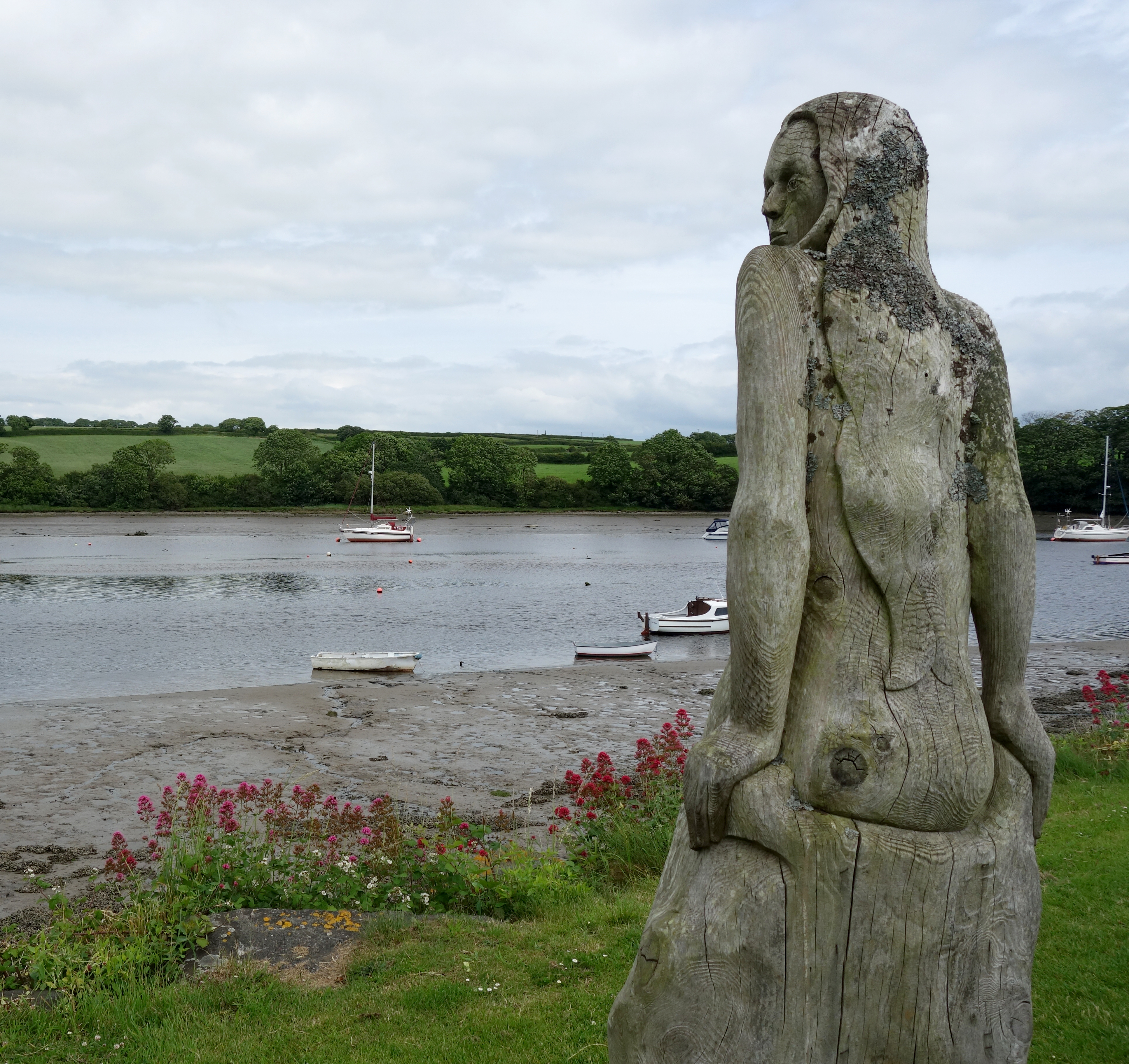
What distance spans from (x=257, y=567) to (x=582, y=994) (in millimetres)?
61030

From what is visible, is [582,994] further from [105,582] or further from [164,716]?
[105,582]

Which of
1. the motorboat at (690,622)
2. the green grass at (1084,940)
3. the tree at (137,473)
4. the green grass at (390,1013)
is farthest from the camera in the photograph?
the tree at (137,473)

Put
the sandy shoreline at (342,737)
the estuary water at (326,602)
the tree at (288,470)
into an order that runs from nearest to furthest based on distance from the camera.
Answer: the sandy shoreline at (342,737) < the estuary water at (326,602) < the tree at (288,470)

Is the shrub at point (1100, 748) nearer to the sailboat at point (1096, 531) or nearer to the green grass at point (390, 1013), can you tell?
the green grass at point (390, 1013)

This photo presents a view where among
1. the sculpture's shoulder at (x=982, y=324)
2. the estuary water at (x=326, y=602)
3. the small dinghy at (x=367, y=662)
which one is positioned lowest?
the estuary water at (x=326, y=602)

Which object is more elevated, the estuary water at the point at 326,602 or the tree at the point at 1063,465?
Answer: the tree at the point at 1063,465

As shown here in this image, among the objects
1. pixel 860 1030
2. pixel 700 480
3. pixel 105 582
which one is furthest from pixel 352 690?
pixel 700 480

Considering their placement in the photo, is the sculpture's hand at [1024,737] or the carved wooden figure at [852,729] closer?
the carved wooden figure at [852,729]

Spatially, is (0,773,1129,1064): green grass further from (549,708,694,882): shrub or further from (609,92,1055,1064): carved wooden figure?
(609,92,1055,1064): carved wooden figure

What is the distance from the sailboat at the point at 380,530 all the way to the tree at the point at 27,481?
101ft

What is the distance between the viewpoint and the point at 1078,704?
18547 mm

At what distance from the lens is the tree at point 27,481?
103m

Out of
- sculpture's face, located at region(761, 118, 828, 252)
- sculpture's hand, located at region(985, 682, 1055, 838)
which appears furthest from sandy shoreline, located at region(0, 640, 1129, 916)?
sculpture's face, located at region(761, 118, 828, 252)

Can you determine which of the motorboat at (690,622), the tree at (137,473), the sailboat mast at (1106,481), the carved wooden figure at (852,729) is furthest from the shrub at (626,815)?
the tree at (137,473)
